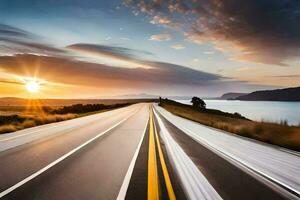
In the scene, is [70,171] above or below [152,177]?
below

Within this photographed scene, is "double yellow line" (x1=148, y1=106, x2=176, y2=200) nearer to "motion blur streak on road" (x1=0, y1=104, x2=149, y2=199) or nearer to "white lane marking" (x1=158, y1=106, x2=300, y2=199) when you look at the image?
"motion blur streak on road" (x1=0, y1=104, x2=149, y2=199)

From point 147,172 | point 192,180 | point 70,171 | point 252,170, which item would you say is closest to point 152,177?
point 147,172

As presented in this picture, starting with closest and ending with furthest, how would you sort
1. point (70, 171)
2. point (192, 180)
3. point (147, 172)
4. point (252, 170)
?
point (192, 180)
point (147, 172)
point (70, 171)
point (252, 170)

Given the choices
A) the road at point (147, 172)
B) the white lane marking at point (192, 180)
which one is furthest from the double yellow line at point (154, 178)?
the white lane marking at point (192, 180)

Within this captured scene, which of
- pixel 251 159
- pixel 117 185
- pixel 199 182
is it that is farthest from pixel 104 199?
pixel 251 159

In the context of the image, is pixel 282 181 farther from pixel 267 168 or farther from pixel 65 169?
pixel 65 169

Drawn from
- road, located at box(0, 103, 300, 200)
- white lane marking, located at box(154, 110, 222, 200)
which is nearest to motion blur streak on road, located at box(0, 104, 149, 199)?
road, located at box(0, 103, 300, 200)

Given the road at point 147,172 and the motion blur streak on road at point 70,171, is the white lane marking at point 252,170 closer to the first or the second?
the road at point 147,172

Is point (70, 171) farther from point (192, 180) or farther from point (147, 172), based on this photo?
point (192, 180)

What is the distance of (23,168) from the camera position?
8.38 meters

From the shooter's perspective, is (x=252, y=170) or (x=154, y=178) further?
(x=252, y=170)

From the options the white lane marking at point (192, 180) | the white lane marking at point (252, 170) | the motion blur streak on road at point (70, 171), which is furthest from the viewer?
the white lane marking at point (252, 170)

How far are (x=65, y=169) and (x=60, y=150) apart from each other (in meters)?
3.60

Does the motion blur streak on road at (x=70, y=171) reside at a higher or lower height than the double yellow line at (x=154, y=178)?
lower
